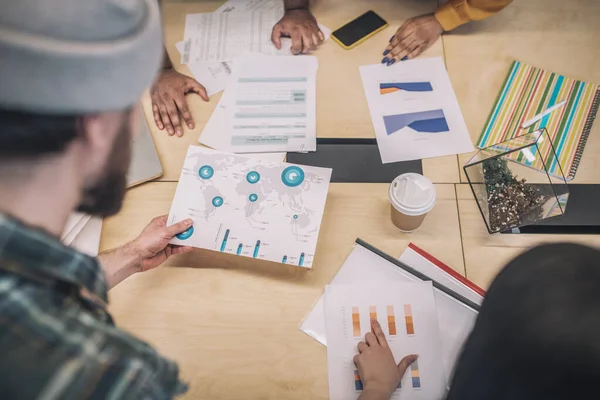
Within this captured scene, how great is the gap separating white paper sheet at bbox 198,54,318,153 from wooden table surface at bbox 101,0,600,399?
32 mm

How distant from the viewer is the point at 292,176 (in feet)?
3.25

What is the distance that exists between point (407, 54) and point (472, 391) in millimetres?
897

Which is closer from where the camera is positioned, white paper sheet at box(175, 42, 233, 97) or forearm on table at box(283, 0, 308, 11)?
white paper sheet at box(175, 42, 233, 97)

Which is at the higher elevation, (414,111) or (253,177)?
(414,111)

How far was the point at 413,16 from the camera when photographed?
1.29 metres

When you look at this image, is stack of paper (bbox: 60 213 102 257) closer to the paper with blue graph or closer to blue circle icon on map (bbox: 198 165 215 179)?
blue circle icon on map (bbox: 198 165 215 179)

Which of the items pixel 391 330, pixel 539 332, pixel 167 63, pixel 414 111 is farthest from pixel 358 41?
pixel 539 332

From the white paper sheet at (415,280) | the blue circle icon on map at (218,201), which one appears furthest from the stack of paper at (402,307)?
the blue circle icon on map at (218,201)

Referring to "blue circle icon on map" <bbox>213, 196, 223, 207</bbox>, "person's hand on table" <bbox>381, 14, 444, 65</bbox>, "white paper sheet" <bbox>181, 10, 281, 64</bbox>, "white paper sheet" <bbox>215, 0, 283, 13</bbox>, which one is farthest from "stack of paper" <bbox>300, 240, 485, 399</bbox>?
"white paper sheet" <bbox>215, 0, 283, 13</bbox>

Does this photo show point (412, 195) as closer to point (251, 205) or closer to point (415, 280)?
point (415, 280)

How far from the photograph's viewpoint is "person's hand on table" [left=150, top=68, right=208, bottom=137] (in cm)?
113

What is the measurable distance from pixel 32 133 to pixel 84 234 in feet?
1.87

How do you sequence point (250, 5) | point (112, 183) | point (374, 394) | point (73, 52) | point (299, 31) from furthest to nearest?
point (250, 5) < point (299, 31) < point (374, 394) < point (112, 183) < point (73, 52)

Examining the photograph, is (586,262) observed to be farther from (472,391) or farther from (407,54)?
(407,54)
